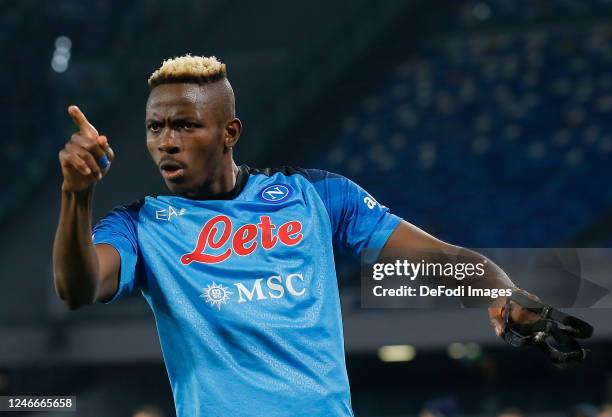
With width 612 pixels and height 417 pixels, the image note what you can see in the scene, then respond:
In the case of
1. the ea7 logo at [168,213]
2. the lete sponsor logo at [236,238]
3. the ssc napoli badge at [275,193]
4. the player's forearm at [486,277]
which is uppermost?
the ssc napoli badge at [275,193]

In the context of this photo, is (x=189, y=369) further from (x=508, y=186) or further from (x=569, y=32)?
(x=569, y=32)

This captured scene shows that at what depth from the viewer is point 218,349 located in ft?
9.41

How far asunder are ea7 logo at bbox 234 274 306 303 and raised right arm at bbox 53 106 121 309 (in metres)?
0.37

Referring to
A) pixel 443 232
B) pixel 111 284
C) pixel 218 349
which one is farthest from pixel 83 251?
pixel 443 232

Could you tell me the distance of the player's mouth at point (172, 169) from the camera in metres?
2.99

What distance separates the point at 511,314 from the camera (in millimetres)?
2896

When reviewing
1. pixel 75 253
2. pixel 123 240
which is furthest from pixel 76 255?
pixel 123 240

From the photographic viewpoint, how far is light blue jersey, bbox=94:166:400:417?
2.86m

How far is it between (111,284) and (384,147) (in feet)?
49.3

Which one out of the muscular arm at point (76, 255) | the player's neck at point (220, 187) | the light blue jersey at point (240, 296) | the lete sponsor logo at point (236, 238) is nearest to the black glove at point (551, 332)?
the light blue jersey at point (240, 296)

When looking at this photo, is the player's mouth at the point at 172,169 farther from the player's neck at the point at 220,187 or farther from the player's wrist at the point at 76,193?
the player's wrist at the point at 76,193

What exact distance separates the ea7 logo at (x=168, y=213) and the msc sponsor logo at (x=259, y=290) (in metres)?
0.25

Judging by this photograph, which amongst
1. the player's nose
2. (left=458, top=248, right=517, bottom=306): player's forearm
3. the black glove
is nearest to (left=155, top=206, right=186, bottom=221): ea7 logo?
the player's nose
